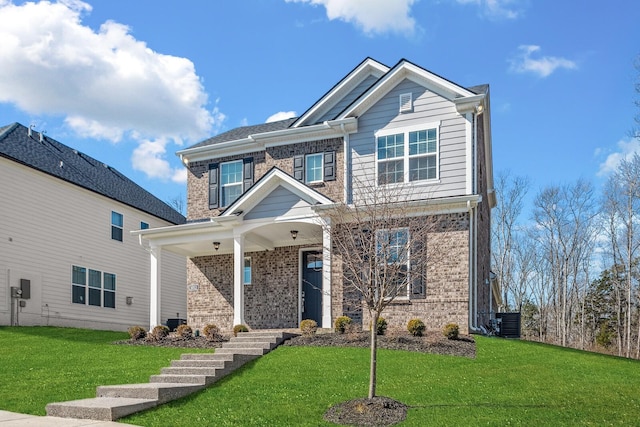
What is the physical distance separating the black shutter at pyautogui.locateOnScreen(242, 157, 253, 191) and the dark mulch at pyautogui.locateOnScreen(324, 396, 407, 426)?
11.0m

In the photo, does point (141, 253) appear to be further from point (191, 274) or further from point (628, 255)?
point (628, 255)

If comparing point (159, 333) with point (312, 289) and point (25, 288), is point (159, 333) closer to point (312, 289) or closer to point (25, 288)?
point (312, 289)

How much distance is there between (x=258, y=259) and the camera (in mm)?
18172

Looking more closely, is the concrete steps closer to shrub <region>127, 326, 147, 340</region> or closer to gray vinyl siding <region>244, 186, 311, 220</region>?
shrub <region>127, 326, 147, 340</region>

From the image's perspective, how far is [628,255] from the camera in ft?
93.1

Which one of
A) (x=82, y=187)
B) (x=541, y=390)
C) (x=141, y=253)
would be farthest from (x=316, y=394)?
(x=141, y=253)

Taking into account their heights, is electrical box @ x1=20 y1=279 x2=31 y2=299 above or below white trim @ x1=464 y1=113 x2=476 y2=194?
below

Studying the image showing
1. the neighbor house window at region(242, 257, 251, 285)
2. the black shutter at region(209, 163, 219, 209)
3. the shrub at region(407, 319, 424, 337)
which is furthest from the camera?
the black shutter at region(209, 163, 219, 209)

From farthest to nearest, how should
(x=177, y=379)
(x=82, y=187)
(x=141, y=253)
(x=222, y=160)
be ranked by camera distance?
(x=141, y=253) → (x=82, y=187) → (x=222, y=160) → (x=177, y=379)

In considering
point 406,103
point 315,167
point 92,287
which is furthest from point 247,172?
point 92,287

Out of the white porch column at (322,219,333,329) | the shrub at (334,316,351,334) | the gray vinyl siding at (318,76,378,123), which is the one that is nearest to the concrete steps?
the shrub at (334,316,351,334)

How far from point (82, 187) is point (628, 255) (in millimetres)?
24503

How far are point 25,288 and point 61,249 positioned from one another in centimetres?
217

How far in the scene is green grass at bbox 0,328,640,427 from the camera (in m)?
7.71
